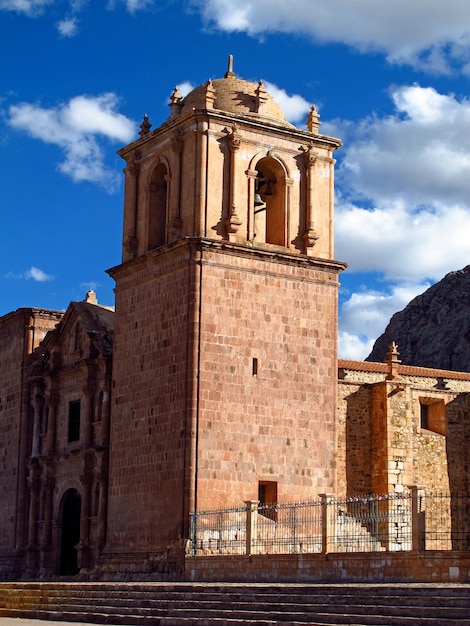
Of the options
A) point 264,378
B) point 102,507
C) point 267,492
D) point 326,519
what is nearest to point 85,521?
point 102,507

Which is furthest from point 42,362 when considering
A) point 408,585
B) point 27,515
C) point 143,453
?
point 408,585

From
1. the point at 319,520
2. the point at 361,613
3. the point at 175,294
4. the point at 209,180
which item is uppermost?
the point at 209,180

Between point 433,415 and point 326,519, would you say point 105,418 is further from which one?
point 433,415

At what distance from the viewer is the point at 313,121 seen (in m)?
30.5

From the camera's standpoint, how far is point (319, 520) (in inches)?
1011

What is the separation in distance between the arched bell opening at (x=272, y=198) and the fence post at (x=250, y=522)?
7079 mm

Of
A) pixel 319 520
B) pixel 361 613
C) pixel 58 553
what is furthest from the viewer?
pixel 58 553

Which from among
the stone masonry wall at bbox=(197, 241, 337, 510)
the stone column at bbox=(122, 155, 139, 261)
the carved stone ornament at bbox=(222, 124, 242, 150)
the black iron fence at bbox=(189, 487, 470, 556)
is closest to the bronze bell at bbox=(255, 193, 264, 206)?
the carved stone ornament at bbox=(222, 124, 242, 150)

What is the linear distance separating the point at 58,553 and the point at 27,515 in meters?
2.15

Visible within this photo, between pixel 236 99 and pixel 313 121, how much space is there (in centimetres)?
204

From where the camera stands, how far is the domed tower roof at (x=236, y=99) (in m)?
29.6

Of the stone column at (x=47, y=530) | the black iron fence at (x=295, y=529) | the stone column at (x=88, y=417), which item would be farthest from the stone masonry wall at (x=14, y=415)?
the black iron fence at (x=295, y=529)

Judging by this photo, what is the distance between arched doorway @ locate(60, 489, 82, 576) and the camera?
1264 inches

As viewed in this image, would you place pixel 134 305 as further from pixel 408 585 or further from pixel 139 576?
pixel 408 585
